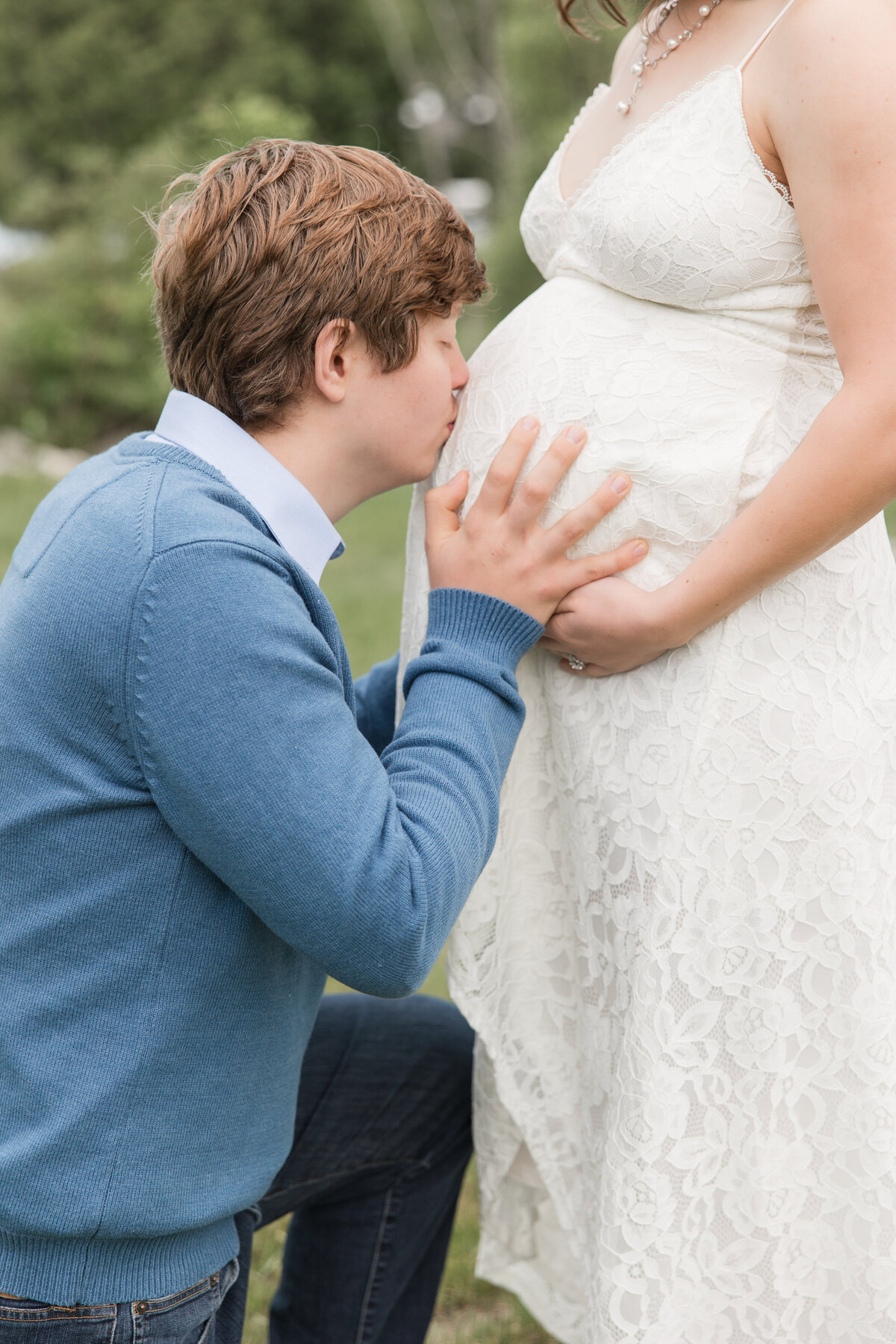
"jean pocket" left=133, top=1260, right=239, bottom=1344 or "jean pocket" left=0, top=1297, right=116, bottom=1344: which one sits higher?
"jean pocket" left=0, top=1297, right=116, bottom=1344

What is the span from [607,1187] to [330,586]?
6.48 metres

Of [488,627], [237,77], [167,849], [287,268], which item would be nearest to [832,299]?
[488,627]

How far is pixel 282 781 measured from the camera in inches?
51.9

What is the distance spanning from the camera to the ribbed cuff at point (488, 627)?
5.20 ft

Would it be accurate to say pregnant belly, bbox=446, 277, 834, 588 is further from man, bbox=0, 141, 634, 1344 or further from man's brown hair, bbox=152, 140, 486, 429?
man's brown hair, bbox=152, 140, 486, 429

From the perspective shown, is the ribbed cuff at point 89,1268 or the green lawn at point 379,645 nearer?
the ribbed cuff at point 89,1268

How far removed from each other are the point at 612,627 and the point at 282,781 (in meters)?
0.49

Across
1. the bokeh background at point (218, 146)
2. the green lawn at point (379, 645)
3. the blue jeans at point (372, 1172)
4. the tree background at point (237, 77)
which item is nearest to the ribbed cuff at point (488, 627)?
the bokeh background at point (218, 146)

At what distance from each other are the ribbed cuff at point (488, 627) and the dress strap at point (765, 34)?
0.71 meters

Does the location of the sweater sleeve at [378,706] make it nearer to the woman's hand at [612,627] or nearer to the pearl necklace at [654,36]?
the woman's hand at [612,627]

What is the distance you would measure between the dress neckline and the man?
0.18 meters

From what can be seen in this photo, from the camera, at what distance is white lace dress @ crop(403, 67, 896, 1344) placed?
153 cm

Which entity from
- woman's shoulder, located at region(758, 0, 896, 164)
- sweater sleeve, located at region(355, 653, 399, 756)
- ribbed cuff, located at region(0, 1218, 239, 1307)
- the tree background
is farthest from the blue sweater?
the tree background

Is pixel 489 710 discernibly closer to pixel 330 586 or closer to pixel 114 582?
pixel 114 582
